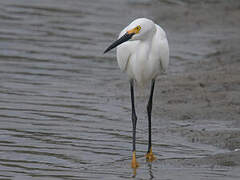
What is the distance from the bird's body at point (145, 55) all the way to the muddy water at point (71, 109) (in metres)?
0.94

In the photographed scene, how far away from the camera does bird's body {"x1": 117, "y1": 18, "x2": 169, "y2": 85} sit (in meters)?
7.60

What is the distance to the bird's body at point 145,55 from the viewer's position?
24.9 ft

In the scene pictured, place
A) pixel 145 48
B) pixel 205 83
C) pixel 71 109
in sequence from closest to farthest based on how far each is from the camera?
pixel 145 48
pixel 71 109
pixel 205 83

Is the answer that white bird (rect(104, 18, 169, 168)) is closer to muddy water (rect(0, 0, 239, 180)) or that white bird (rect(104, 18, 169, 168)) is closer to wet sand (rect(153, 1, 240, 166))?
muddy water (rect(0, 0, 239, 180))

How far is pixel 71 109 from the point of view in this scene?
927cm

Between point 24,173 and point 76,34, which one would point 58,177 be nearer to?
point 24,173

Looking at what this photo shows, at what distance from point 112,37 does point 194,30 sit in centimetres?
212

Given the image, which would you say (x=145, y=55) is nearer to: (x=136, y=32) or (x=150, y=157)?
(x=136, y=32)

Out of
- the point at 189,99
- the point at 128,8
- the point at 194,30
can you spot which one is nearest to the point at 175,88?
the point at 189,99

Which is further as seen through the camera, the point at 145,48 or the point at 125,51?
the point at 125,51

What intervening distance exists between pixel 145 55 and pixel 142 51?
0.06 meters

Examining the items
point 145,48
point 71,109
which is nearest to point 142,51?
point 145,48

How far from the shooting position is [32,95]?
9750 millimetres

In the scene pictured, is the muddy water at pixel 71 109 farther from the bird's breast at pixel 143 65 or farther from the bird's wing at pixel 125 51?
the bird's wing at pixel 125 51
